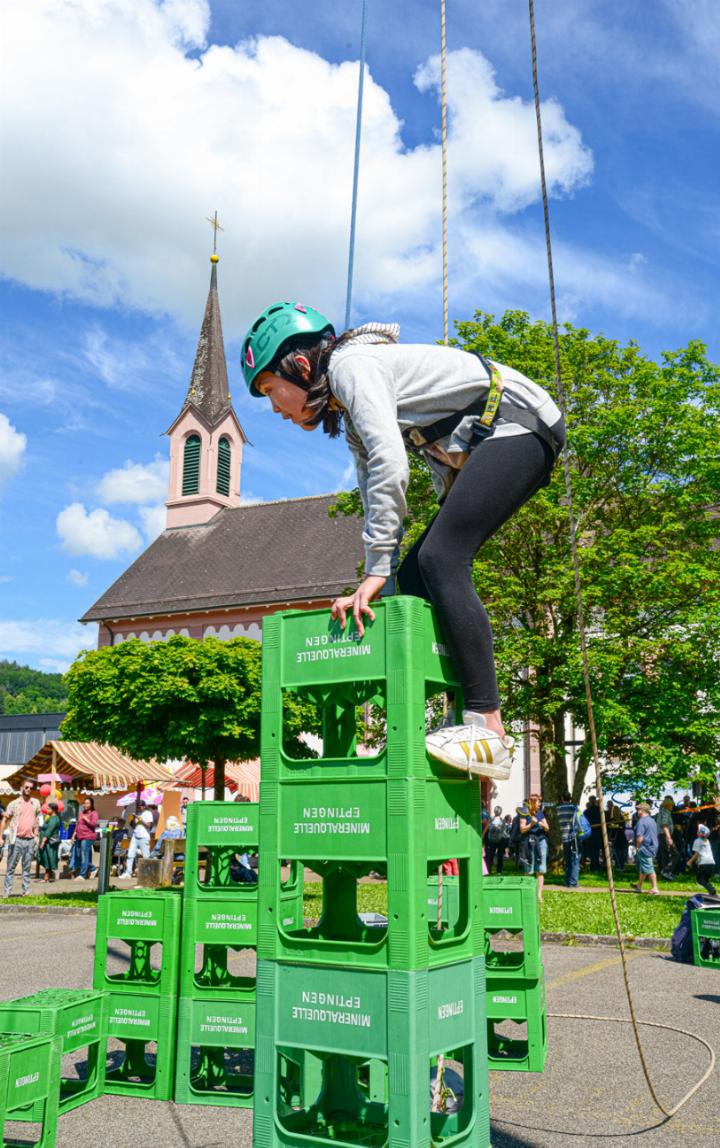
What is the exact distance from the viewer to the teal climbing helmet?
12.3 ft

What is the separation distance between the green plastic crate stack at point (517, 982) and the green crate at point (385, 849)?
259cm

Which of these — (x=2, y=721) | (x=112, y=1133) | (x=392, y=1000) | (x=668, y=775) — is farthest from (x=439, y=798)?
(x=2, y=721)

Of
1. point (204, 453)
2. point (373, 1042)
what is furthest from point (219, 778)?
point (204, 453)

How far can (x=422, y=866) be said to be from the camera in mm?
3105

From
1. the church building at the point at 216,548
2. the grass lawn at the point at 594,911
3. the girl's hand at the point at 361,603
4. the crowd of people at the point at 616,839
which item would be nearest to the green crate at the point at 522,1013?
the girl's hand at the point at 361,603

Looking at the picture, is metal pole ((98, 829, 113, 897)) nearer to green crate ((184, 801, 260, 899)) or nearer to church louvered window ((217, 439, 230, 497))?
green crate ((184, 801, 260, 899))

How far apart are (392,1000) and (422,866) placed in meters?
0.42

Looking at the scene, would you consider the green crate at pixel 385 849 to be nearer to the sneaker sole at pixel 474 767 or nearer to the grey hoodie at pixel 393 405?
the sneaker sole at pixel 474 767

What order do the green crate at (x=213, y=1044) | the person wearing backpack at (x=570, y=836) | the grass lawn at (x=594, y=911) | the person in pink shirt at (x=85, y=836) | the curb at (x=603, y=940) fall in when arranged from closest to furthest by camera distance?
the green crate at (x=213, y=1044) → the curb at (x=603, y=940) → the grass lawn at (x=594, y=911) → the person wearing backpack at (x=570, y=836) → the person in pink shirt at (x=85, y=836)

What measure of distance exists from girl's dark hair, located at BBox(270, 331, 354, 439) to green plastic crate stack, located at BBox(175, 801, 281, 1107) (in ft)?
9.76

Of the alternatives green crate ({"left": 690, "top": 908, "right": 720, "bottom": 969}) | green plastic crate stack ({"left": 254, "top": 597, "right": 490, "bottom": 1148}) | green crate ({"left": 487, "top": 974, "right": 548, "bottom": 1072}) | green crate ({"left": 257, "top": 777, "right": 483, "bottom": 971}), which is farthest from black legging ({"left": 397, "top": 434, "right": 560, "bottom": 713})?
green crate ({"left": 690, "top": 908, "right": 720, "bottom": 969})

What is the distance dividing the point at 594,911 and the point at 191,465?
46.8m

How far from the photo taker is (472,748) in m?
3.36

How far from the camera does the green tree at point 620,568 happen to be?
20.9 meters
